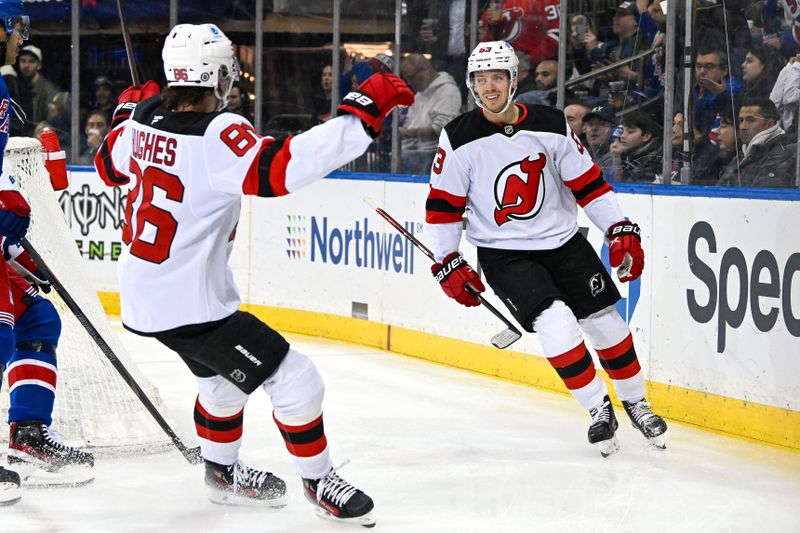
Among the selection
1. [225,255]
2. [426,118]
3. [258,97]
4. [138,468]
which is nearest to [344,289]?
[426,118]

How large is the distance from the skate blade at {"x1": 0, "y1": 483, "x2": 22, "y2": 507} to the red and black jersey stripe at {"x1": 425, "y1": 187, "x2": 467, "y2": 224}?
1447 millimetres

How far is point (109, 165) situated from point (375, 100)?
0.86 meters

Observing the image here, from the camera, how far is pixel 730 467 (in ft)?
11.8

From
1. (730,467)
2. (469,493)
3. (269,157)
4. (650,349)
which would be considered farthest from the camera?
(650,349)

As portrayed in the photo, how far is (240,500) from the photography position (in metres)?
3.15

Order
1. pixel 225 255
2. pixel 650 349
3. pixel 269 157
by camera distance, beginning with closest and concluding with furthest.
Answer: pixel 269 157, pixel 225 255, pixel 650 349

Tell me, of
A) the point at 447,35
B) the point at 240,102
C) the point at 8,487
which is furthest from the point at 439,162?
the point at 240,102

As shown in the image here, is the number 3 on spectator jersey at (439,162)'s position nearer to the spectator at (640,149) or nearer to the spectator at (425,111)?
the spectator at (640,149)

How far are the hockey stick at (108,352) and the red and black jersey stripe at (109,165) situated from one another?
0.35 m

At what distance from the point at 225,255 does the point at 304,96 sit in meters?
4.15

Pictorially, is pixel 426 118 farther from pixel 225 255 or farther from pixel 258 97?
pixel 225 255

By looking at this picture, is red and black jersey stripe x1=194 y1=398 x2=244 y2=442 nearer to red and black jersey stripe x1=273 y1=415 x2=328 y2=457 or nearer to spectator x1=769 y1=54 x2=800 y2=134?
red and black jersey stripe x1=273 y1=415 x2=328 y2=457

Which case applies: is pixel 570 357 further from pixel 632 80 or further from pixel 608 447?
pixel 632 80

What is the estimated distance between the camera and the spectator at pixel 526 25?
17.2 feet
